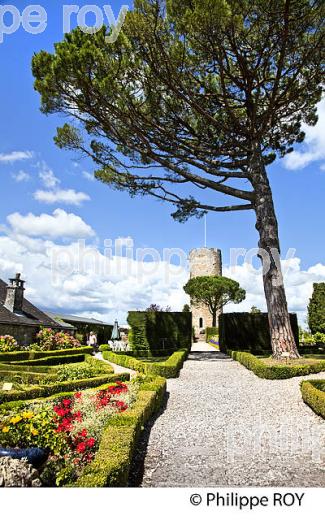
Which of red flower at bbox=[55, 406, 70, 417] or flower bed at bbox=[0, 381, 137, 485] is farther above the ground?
red flower at bbox=[55, 406, 70, 417]

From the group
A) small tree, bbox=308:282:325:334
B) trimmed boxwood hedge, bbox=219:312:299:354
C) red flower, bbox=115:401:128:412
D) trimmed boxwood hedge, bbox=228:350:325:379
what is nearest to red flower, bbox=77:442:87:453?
red flower, bbox=115:401:128:412

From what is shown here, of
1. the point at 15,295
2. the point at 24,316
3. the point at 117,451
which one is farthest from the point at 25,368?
the point at 15,295

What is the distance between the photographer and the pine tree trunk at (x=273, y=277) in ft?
41.8

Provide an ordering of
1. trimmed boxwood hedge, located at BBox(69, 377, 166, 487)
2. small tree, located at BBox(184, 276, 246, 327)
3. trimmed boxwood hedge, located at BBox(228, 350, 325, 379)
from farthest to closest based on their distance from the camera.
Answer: small tree, located at BBox(184, 276, 246, 327) → trimmed boxwood hedge, located at BBox(228, 350, 325, 379) → trimmed boxwood hedge, located at BBox(69, 377, 166, 487)

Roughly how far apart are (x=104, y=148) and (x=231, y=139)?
5012mm

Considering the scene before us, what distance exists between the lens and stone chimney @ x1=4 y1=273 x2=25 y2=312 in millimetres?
20438

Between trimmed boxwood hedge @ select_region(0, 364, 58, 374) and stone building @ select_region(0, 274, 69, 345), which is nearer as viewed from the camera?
trimmed boxwood hedge @ select_region(0, 364, 58, 374)

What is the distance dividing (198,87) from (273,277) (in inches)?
292

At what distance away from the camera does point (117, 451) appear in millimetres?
3771

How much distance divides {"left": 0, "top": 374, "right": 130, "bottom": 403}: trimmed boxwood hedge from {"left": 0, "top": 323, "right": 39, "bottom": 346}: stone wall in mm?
10289

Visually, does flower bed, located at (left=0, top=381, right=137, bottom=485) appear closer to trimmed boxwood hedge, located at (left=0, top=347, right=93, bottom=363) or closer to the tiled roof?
trimmed boxwood hedge, located at (left=0, top=347, right=93, bottom=363)

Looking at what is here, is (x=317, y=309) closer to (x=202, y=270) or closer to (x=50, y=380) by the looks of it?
(x=202, y=270)

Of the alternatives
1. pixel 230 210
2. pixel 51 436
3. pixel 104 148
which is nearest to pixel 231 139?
pixel 230 210

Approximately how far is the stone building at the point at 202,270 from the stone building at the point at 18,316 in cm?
2205
